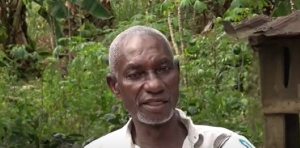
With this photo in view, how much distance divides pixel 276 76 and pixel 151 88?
2.89 m

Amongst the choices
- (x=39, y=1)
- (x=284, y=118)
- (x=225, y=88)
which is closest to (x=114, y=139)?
(x=39, y=1)

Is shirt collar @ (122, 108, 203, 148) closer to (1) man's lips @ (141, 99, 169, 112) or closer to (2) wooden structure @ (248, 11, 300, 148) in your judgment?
(1) man's lips @ (141, 99, 169, 112)

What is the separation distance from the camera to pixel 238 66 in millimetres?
6883

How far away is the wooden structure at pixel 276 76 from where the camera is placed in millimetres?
4805

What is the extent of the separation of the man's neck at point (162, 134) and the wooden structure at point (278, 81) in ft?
8.23

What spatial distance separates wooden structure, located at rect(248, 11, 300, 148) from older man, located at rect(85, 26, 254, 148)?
2.51 m

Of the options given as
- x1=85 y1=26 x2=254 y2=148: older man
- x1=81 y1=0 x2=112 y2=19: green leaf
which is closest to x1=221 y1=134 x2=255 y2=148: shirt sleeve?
x1=85 y1=26 x2=254 y2=148: older man

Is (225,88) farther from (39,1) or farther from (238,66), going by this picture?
(39,1)

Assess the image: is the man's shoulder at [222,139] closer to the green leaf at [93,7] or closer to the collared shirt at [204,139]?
the collared shirt at [204,139]

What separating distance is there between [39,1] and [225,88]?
1.97 m

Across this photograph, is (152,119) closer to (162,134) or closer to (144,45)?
(162,134)

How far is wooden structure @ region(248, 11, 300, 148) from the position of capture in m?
4.95

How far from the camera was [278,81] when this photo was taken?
5039mm

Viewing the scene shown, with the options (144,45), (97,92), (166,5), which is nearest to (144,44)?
(144,45)
